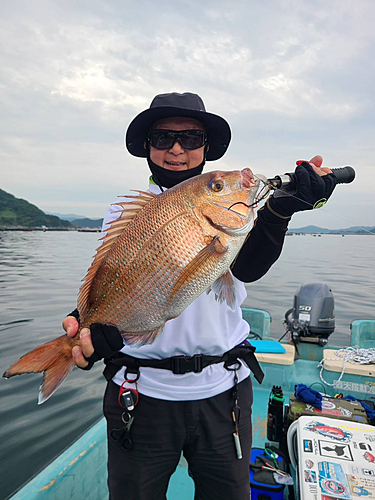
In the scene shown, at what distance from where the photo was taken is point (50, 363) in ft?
6.17

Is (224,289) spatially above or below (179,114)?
below

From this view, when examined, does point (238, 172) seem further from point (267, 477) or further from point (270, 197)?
point (267, 477)

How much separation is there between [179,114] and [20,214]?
5316 inches

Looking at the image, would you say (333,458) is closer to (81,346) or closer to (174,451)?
(174,451)

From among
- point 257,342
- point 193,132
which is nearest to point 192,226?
point 193,132

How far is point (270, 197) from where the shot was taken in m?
2.03

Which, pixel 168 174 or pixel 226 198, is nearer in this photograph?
pixel 226 198

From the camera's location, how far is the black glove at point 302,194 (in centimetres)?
194

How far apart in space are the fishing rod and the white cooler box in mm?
2123

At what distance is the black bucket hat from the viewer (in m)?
2.42

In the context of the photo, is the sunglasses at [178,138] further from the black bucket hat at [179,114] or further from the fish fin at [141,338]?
the fish fin at [141,338]

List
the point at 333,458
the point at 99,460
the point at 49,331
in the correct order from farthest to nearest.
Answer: the point at 49,331
the point at 99,460
the point at 333,458

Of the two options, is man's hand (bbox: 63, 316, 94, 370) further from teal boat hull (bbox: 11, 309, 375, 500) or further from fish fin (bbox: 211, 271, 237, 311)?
teal boat hull (bbox: 11, 309, 375, 500)

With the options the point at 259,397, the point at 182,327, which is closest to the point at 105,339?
the point at 182,327
